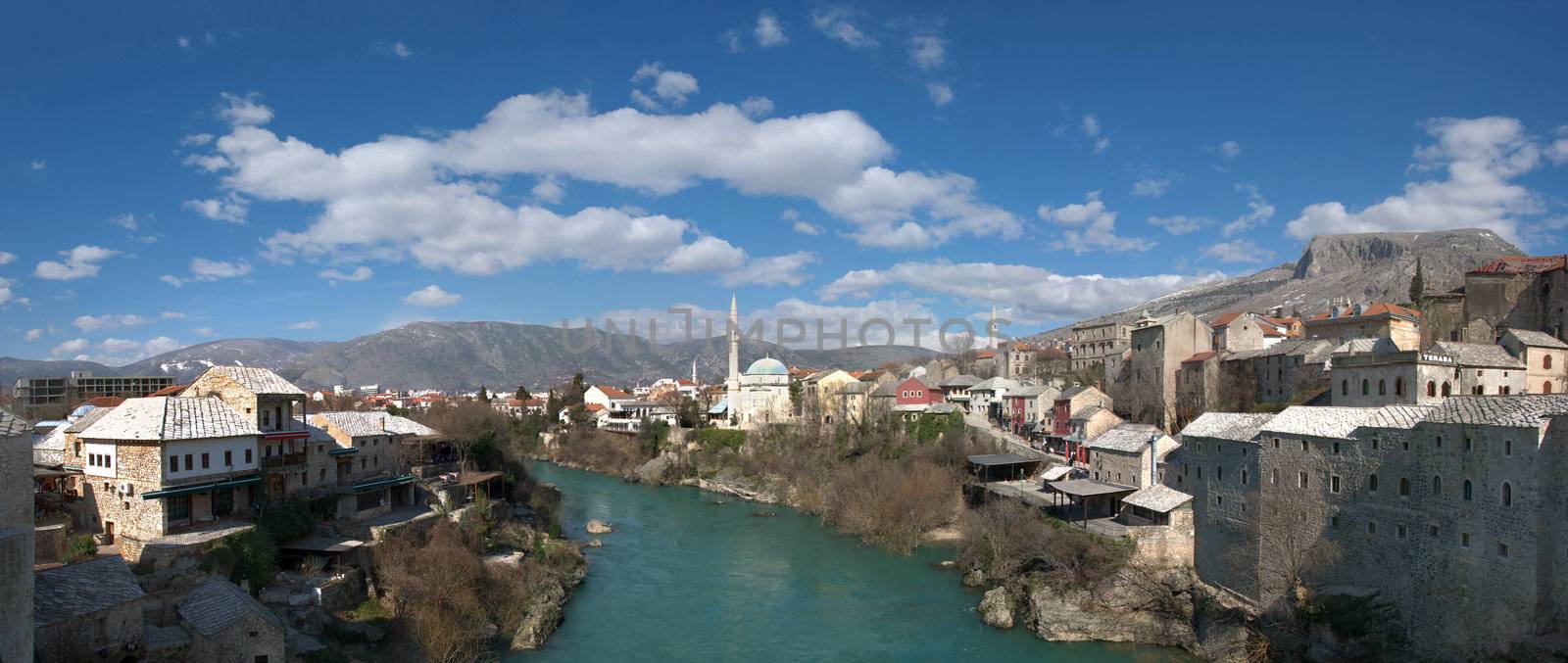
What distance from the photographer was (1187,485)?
84.9 feet

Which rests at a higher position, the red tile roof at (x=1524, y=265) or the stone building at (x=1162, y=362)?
the red tile roof at (x=1524, y=265)

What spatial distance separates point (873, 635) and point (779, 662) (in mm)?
3308

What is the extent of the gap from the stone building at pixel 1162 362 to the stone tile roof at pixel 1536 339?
12.4 meters

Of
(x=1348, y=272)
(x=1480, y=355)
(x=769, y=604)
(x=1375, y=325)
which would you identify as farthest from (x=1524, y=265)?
(x=1348, y=272)

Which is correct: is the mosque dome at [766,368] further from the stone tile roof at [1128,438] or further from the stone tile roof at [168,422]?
the stone tile roof at [168,422]

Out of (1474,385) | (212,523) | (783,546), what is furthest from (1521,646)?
(212,523)

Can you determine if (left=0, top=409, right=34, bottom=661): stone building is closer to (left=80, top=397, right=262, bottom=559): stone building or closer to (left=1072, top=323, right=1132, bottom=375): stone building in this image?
(left=80, top=397, right=262, bottom=559): stone building

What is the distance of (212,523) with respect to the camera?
2016cm

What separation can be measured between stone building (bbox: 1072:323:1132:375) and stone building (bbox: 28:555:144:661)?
4675cm

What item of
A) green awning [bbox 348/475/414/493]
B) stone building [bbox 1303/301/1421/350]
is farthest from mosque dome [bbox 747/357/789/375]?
stone building [bbox 1303/301/1421/350]

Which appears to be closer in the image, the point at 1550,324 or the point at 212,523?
the point at 212,523

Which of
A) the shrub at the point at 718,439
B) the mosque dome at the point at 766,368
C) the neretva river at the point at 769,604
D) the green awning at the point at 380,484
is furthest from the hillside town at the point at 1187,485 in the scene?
the mosque dome at the point at 766,368

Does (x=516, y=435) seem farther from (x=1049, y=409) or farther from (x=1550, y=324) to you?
(x=1550, y=324)

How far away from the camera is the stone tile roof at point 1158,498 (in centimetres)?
2541
